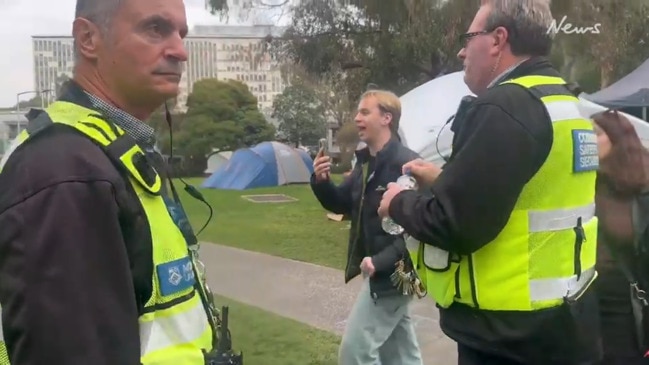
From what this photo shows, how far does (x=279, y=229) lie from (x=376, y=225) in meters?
10.6

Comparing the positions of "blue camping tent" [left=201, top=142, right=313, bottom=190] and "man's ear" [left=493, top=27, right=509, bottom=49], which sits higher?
"man's ear" [left=493, top=27, right=509, bottom=49]

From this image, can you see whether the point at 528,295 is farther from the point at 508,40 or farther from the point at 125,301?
the point at 125,301

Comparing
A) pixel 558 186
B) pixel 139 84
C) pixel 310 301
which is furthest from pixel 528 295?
pixel 310 301

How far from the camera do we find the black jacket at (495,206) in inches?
96.8

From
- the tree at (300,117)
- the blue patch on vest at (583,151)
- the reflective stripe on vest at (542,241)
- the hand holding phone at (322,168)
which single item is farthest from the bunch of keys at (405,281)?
the tree at (300,117)

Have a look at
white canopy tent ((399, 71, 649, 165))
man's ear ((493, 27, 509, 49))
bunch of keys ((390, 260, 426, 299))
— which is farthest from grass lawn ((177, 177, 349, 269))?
man's ear ((493, 27, 509, 49))

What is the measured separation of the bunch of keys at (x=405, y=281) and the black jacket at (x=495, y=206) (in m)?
1.60

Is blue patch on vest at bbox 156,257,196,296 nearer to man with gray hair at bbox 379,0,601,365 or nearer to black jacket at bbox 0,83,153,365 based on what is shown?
black jacket at bbox 0,83,153,365

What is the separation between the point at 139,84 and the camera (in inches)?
67.9

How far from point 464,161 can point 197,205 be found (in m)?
16.7

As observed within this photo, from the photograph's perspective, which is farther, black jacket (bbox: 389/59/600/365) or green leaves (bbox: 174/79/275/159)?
green leaves (bbox: 174/79/275/159)

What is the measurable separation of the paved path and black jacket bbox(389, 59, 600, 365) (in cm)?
337

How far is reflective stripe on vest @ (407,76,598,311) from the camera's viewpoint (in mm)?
2570

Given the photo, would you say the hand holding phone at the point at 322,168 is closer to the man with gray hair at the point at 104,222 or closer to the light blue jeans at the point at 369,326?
Result: the light blue jeans at the point at 369,326
